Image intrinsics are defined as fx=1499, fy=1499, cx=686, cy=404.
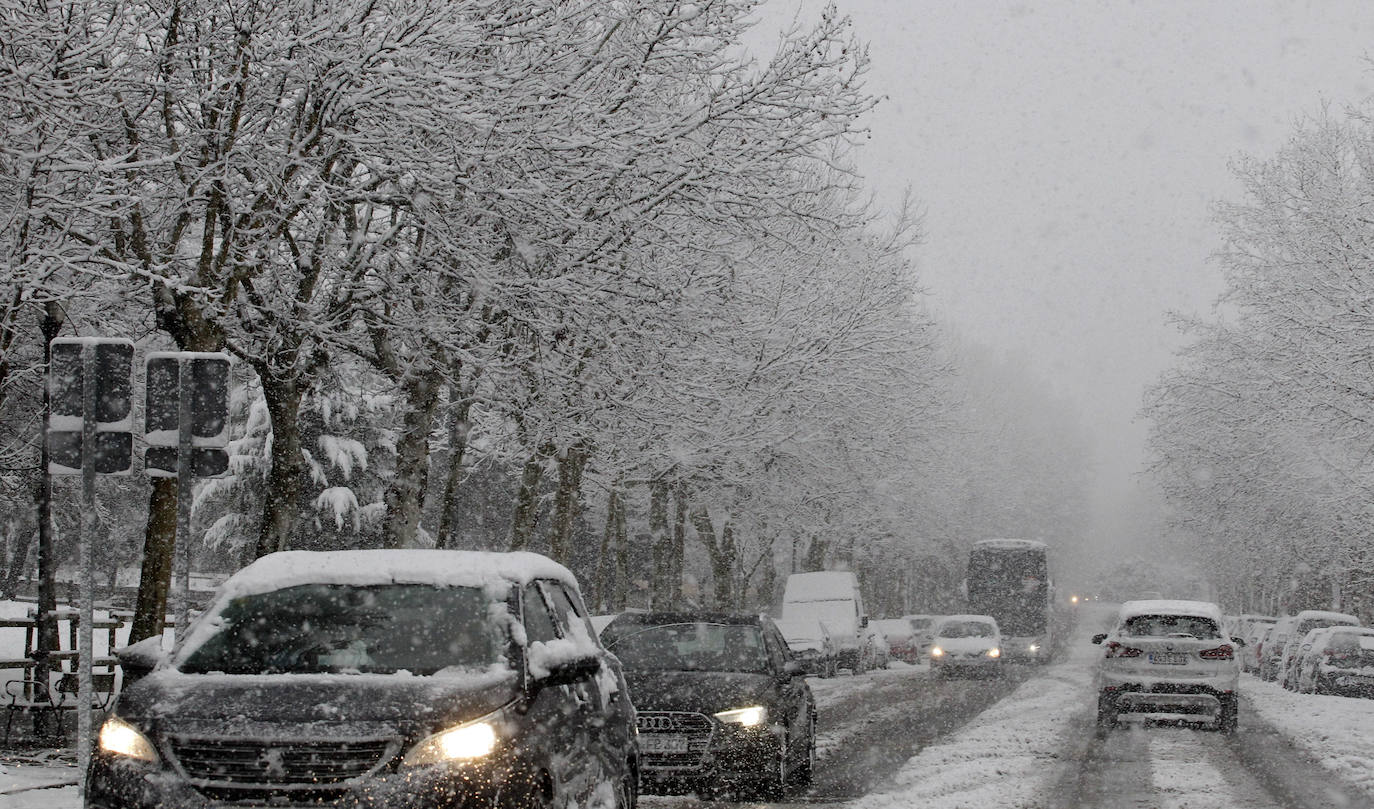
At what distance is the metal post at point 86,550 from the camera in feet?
28.1

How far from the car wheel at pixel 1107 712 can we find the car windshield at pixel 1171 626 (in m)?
0.92

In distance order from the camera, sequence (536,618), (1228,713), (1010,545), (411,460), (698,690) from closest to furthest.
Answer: (536,618) → (698,690) → (411,460) → (1228,713) → (1010,545)

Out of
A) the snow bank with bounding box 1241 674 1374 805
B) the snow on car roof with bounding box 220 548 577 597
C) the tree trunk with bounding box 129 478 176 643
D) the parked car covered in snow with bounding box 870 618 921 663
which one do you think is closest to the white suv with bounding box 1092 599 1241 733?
the snow bank with bounding box 1241 674 1374 805

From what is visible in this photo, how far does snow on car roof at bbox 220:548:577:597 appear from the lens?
283 inches

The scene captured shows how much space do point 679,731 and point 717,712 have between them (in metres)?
0.33

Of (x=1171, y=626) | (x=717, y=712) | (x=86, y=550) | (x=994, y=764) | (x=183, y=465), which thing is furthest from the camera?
(x=1171, y=626)

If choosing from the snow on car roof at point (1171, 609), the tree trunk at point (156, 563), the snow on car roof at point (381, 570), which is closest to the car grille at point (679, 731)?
the snow on car roof at point (381, 570)

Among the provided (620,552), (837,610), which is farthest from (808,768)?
(620,552)

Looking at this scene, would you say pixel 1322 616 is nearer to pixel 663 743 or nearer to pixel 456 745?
pixel 663 743

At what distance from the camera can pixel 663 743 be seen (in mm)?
11469

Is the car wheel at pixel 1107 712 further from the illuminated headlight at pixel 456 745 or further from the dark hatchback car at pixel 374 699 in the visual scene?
the illuminated headlight at pixel 456 745

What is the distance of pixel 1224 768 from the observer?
14375 millimetres

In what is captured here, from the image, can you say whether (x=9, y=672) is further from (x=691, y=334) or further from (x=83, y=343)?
(x=83, y=343)

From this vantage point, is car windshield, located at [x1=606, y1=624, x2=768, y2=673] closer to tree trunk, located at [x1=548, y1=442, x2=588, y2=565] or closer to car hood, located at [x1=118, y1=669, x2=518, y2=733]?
car hood, located at [x1=118, y1=669, x2=518, y2=733]
